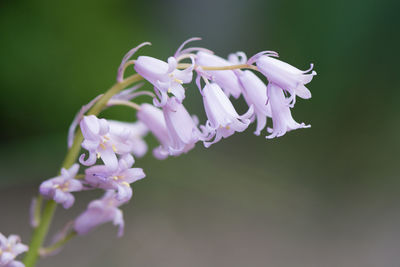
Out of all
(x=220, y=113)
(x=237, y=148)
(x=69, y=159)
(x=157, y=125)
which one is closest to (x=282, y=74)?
(x=220, y=113)

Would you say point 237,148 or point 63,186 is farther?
point 237,148

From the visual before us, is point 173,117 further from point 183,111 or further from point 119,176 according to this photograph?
point 119,176

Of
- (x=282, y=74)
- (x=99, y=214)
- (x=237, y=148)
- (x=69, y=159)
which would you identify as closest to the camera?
(x=282, y=74)

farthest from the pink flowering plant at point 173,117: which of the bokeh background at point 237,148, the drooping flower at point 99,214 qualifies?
the bokeh background at point 237,148

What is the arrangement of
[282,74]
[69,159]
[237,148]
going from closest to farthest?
1. [282,74]
2. [69,159]
3. [237,148]

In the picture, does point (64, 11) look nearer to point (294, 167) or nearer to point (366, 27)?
point (294, 167)

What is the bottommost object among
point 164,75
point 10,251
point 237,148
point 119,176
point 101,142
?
point 10,251

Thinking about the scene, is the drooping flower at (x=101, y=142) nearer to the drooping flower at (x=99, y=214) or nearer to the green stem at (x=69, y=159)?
the green stem at (x=69, y=159)
